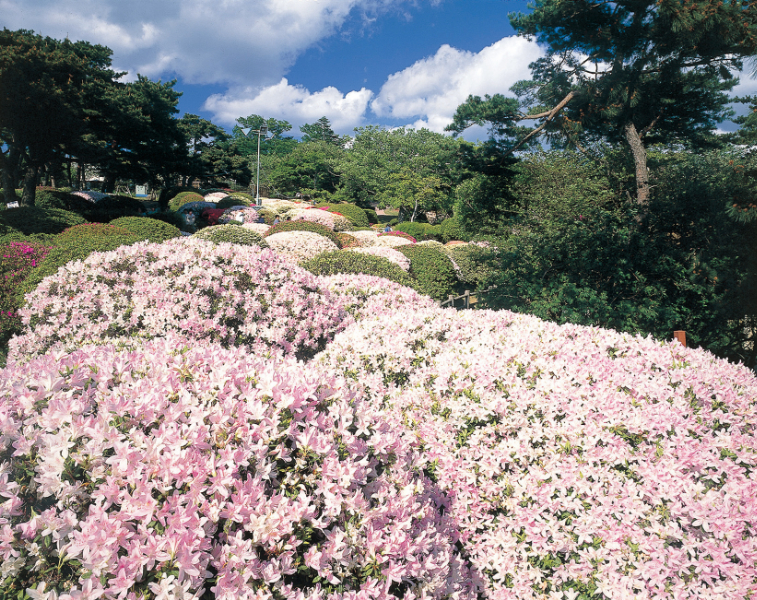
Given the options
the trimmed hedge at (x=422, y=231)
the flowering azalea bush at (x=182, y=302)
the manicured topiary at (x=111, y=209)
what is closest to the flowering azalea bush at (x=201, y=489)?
the flowering azalea bush at (x=182, y=302)

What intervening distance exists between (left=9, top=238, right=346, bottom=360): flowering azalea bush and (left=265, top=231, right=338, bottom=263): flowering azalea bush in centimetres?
687

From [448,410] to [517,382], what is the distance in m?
0.54

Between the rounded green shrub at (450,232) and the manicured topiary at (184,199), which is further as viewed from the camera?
the manicured topiary at (184,199)

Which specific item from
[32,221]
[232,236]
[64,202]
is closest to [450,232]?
[232,236]

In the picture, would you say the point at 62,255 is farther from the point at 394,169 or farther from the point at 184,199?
the point at 394,169

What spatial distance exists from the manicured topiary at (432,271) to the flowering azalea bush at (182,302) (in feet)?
27.2

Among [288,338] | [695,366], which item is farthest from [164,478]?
[695,366]

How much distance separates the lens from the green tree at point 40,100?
17016mm

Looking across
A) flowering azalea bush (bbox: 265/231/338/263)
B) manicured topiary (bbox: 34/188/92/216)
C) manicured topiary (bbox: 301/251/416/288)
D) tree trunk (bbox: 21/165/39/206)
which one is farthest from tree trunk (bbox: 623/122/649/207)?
manicured topiary (bbox: 34/188/92/216)

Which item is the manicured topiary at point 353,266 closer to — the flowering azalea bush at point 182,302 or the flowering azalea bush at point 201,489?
the flowering azalea bush at point 182,302

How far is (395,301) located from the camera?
5.71 m

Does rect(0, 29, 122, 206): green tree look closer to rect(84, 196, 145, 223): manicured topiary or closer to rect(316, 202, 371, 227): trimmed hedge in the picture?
rect(84, 196, 145, 223): manicured topiary

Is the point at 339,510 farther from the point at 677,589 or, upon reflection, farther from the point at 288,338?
the point at 288,338

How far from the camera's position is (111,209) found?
25109 millimetres
